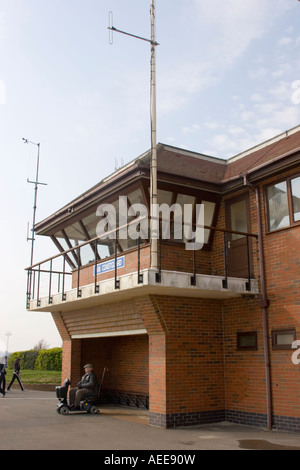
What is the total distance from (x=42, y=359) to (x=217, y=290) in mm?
20813

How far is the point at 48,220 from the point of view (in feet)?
46.8

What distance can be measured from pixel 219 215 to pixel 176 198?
1.35m

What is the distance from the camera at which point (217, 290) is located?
32.8 feet

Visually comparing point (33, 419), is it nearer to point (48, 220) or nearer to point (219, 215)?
point (48, 220)

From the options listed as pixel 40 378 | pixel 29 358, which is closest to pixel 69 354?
pixel 40 378

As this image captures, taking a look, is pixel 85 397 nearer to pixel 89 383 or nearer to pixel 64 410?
pixel 89 383

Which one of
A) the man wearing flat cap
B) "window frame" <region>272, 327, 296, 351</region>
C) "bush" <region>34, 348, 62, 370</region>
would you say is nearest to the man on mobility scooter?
the man wearing flat cap

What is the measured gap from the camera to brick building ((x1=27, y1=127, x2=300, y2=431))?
977 cm

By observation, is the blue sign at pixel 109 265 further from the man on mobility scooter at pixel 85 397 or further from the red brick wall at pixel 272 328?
the red brick wall at pixel 272 328

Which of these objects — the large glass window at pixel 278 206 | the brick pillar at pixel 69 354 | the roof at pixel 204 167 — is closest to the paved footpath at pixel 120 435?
the brick pillar at pixel 69 354

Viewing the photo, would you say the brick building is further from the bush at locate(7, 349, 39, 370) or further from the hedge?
the bush at locate(7, 349, 39, 370)

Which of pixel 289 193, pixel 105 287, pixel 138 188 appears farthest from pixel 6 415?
pixel 289 193

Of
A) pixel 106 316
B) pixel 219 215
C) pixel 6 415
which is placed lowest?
pixel 6 415
